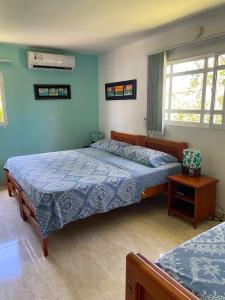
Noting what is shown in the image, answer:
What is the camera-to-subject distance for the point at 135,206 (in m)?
3.23

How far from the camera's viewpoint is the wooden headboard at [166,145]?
3.14 m

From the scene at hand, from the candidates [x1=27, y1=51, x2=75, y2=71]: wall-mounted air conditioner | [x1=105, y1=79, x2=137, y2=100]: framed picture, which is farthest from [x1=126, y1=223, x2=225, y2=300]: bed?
[x1=27, y1=51, x2=75, y2=71]: wall-mounted air conditioner

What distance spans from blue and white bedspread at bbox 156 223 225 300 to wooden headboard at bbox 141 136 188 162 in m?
1.85

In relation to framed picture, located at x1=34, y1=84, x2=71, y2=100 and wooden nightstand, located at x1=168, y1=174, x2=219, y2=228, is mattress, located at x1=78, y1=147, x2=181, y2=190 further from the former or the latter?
framed picture, located at x1=34, y1=84, x2=71, y2=100

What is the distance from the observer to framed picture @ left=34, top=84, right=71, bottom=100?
4094mm

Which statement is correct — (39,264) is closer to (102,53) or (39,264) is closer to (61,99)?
(61,99)

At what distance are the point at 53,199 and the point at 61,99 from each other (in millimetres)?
2728

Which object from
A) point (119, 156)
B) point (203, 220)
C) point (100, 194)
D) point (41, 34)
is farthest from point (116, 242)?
point (41, 34)

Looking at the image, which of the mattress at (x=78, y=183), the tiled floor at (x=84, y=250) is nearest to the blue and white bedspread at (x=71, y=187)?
the mattress at (x=78, y=183)

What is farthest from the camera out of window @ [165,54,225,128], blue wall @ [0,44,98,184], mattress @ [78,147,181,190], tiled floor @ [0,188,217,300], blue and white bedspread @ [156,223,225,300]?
blue wall @ [0,44,98,184]

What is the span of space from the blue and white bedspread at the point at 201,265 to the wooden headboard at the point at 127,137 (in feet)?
8.33

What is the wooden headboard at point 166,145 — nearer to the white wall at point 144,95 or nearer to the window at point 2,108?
the white wall at point 144,95

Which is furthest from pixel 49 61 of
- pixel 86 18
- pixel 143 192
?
pixel 143 192

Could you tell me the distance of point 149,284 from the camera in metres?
0.98
